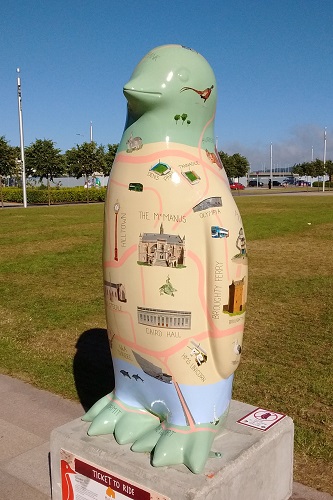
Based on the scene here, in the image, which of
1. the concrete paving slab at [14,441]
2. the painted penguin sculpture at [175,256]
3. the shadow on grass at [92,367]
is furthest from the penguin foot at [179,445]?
the shadow on grass at [92,367]

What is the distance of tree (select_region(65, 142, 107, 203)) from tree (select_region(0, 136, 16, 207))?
7.83m

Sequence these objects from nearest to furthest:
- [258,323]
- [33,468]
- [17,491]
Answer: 1. [17,491]
2. [33,468]
3. [258,323]

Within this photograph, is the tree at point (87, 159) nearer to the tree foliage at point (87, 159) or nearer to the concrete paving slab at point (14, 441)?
the tree foliage at point (87, 159)

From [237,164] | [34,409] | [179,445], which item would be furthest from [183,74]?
[237,164]

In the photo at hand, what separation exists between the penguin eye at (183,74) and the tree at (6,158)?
113 ft

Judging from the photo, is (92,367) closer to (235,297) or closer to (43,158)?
(235,297)

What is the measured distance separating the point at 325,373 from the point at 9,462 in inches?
123

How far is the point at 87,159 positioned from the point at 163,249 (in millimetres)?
41347

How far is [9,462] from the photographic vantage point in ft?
11.6

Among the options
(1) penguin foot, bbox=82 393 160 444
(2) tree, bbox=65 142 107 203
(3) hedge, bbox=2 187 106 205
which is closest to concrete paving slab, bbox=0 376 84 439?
(1) penguin foot, bbox=82 393 160 444

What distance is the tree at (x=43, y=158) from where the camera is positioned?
4234 centimetres

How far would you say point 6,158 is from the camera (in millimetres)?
35219

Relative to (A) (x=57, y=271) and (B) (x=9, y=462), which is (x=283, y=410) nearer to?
(B) (x=9, y=462)

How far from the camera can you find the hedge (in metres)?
34.2
